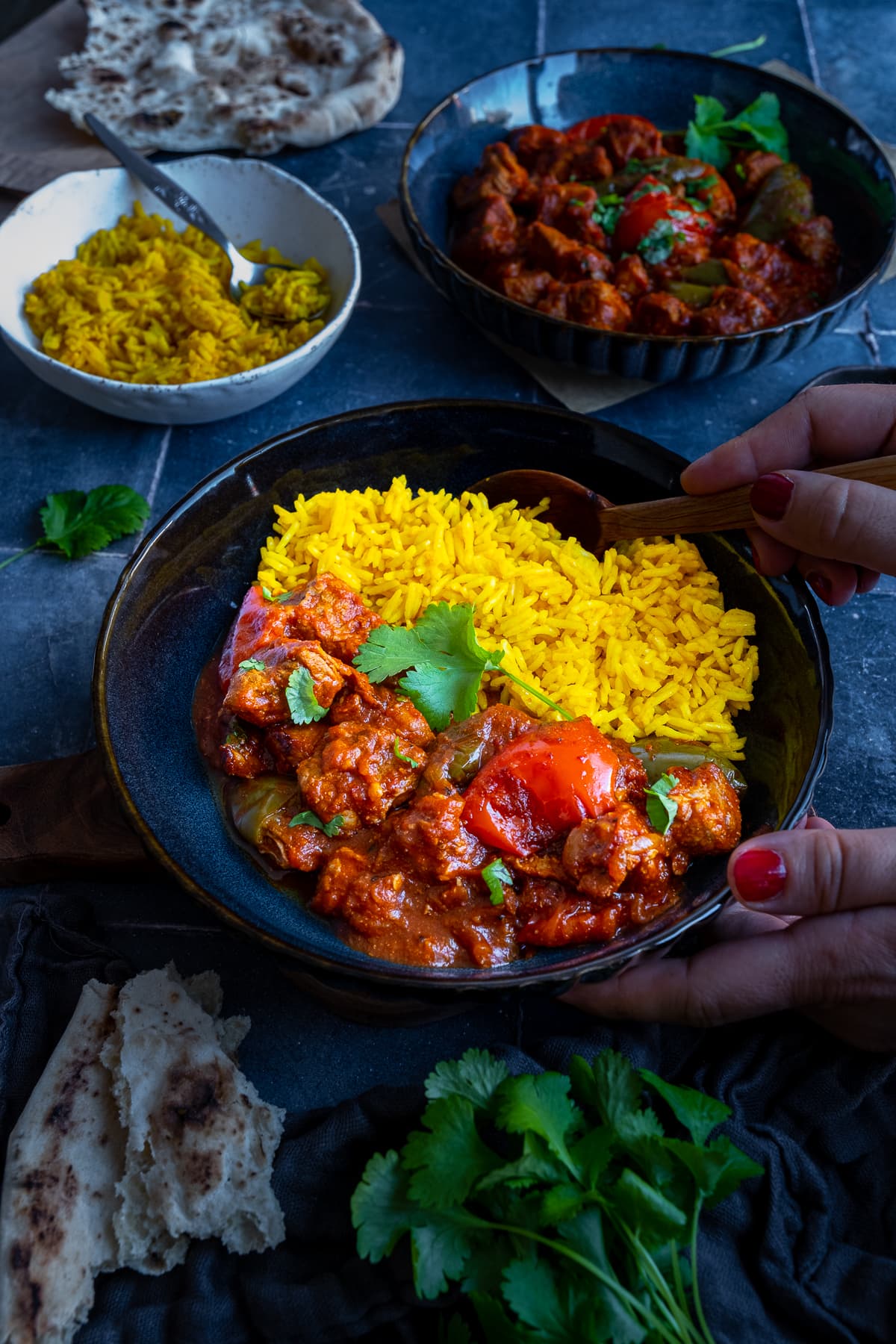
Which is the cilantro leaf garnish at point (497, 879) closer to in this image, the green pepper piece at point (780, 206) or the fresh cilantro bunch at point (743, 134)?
the green pepper piece at point (780, 206)

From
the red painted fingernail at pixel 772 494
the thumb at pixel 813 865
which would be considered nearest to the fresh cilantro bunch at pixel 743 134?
the red painted fingernail at pixel 772 494

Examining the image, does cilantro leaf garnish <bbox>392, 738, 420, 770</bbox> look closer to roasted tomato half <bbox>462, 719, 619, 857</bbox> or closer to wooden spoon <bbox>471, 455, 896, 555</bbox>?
roasted tomato half <bbox>462, 719, 619, 857</bbox>

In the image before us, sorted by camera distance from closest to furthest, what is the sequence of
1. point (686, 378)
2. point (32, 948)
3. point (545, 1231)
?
point (545, 1231) < point (32, 948) < point (686, 378)

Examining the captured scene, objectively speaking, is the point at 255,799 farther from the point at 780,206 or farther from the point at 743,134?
the point at 743,134

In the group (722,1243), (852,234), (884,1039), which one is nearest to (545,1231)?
(722,1243)

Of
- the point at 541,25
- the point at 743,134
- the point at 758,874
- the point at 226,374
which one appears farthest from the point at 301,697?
the point at 541,25

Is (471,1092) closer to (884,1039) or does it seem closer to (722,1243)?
(722,1243)
